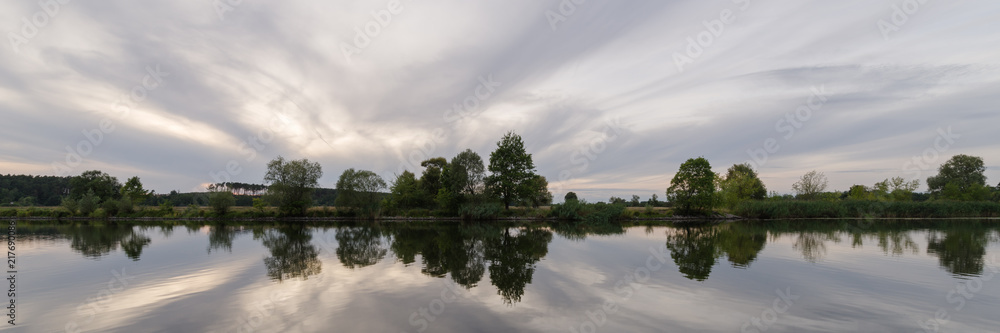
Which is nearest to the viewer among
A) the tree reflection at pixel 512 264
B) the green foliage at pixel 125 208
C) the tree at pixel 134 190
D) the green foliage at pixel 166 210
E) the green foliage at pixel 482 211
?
the tree reflection at pixel 512 264

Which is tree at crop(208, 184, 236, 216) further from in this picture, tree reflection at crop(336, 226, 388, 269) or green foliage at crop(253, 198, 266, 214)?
tree reflection at crop(336, 226, 388, 269)

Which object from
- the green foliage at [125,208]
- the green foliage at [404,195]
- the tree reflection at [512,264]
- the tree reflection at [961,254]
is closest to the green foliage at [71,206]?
the green foliage at [125,208]

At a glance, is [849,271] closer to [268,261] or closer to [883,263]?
[883,263]

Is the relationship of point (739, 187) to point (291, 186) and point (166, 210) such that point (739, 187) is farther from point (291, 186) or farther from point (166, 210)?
point (166, 210)

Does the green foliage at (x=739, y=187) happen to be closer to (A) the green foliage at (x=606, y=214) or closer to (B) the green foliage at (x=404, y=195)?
(A) the green foliage at (x=606, y=214)

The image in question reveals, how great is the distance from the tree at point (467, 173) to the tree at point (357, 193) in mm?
12024

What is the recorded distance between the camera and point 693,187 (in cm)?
4878

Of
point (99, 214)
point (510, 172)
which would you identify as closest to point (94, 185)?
point (99, 214)

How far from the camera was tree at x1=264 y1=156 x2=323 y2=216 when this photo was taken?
50.5 metres

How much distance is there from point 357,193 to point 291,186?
948 centimetres

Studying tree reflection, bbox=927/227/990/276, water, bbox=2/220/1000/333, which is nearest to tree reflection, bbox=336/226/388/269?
water, bbox=2/220/1000/333

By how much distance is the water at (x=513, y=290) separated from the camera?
7.77 m

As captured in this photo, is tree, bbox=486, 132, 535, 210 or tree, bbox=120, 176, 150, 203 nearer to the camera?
tree, bbox=486, 132, 535, 210

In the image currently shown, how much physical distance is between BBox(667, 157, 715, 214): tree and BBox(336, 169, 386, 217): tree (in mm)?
42698
